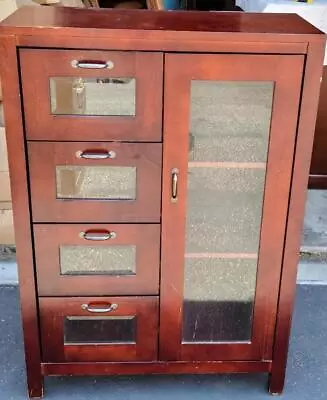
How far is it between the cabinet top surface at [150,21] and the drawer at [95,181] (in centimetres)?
27

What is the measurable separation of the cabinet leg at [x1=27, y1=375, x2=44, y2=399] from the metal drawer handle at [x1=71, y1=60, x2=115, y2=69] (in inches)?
35.4

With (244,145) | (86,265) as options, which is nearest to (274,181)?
(244,145)

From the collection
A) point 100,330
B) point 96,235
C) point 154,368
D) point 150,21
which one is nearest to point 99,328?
point 100,330

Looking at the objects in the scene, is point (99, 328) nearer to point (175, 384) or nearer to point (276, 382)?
point (175, 384)

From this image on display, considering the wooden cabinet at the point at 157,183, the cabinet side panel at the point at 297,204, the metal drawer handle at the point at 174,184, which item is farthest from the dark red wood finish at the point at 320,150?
the metal drawer handle at the point at 174,184

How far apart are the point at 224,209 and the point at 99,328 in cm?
49

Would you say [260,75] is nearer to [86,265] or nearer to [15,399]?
[86,265]

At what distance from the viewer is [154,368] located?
1642mm

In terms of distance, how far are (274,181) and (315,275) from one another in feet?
3.25

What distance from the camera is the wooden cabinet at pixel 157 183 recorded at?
130 centimetres

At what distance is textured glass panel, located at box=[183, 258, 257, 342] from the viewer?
1.57m

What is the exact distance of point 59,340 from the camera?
160cm

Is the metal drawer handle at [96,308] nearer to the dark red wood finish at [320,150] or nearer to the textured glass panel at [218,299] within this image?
the textured glass panel at [218,299]

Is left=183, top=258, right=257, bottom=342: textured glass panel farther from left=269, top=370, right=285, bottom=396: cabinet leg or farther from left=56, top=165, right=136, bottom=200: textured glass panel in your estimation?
left=56, top=165, right=136, bottom=200: textured glass panel
